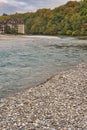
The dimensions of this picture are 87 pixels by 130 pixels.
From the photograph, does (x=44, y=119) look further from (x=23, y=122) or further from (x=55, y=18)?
(x=55, y=18)

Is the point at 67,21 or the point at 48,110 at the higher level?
the point at 48,110

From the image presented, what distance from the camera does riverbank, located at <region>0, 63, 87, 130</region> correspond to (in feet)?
37.2

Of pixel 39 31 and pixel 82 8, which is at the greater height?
pixel 82 8

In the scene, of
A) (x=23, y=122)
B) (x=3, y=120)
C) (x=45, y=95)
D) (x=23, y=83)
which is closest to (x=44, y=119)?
(x=23, y=122)

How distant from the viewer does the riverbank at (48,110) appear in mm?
11328

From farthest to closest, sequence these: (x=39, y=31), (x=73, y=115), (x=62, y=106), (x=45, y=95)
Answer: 1. (x=39, y=31)
2. (x=45, y=95)
3. (x=62, y=106)
4. (x=73, y=115)

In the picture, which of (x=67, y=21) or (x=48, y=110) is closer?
(x=48, y=110)

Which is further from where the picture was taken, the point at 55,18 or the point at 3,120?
the point at 55,18

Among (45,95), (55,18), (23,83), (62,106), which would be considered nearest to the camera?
(62,106)

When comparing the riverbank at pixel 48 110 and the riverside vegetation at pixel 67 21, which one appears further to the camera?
the riverside vegetation at pixel 67 21

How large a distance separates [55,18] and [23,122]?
17556cm

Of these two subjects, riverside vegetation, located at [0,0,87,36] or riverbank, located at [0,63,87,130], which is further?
riverside vegetation, located at [0,0,87,36]

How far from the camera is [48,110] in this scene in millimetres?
13133

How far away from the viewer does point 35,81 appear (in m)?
22.9
